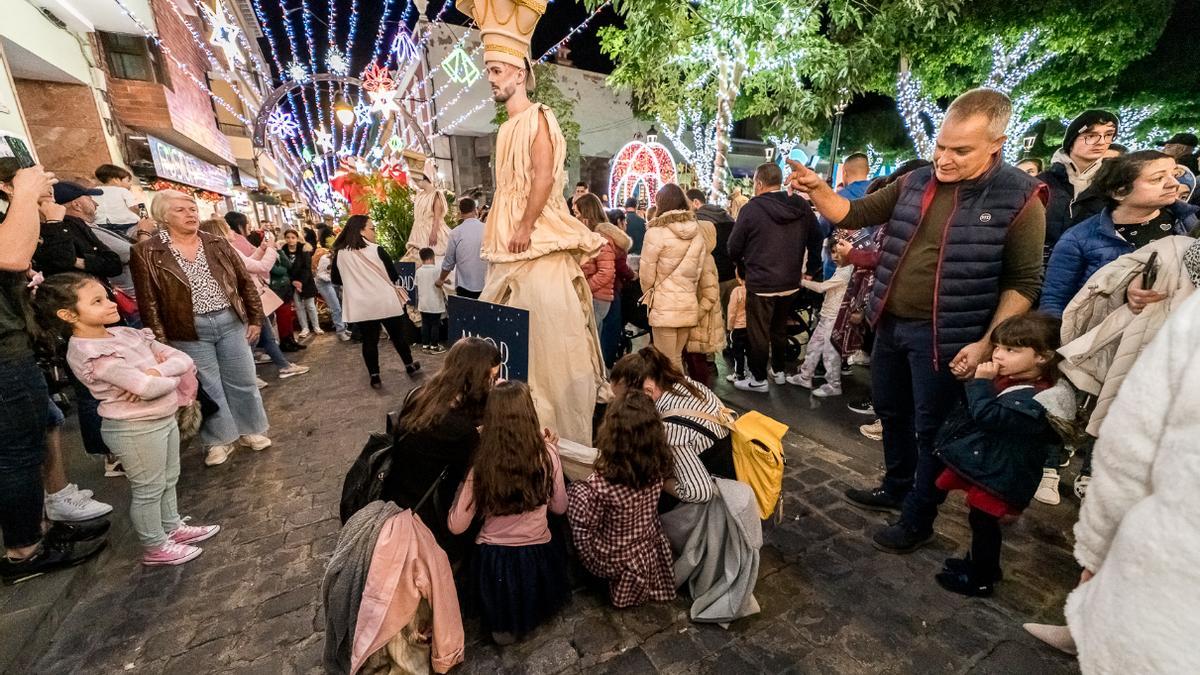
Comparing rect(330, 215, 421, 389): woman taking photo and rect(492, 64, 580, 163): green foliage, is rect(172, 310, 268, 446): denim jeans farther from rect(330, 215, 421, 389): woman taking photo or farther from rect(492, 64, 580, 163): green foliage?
rect(492, 64, 580, 163): green foliage

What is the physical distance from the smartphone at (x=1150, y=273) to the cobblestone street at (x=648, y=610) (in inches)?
58.5

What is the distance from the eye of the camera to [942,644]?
2.07 metres

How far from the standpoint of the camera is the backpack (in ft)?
7.77

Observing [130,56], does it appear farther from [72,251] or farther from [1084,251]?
[1084,251]

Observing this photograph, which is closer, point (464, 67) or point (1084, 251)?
point (1084, 251)

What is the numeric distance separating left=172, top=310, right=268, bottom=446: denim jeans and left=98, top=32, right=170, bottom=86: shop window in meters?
9.45

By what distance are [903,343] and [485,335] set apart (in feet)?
7.59

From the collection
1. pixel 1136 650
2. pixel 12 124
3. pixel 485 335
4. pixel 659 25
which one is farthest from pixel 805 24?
pixel 12 124

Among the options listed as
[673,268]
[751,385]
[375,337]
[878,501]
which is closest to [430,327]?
[375,337]

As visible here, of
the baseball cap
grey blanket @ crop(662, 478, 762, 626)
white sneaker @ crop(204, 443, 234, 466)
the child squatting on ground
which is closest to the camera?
grey blanket @ crop(662, 478, 762, 626)

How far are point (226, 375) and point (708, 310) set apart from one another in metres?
4.12

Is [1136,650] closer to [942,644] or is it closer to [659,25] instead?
[942,644]

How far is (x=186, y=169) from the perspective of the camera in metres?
12.6

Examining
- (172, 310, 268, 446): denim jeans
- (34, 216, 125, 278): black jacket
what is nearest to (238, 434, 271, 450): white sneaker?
(172, 310, 268, 446): denim jeans
